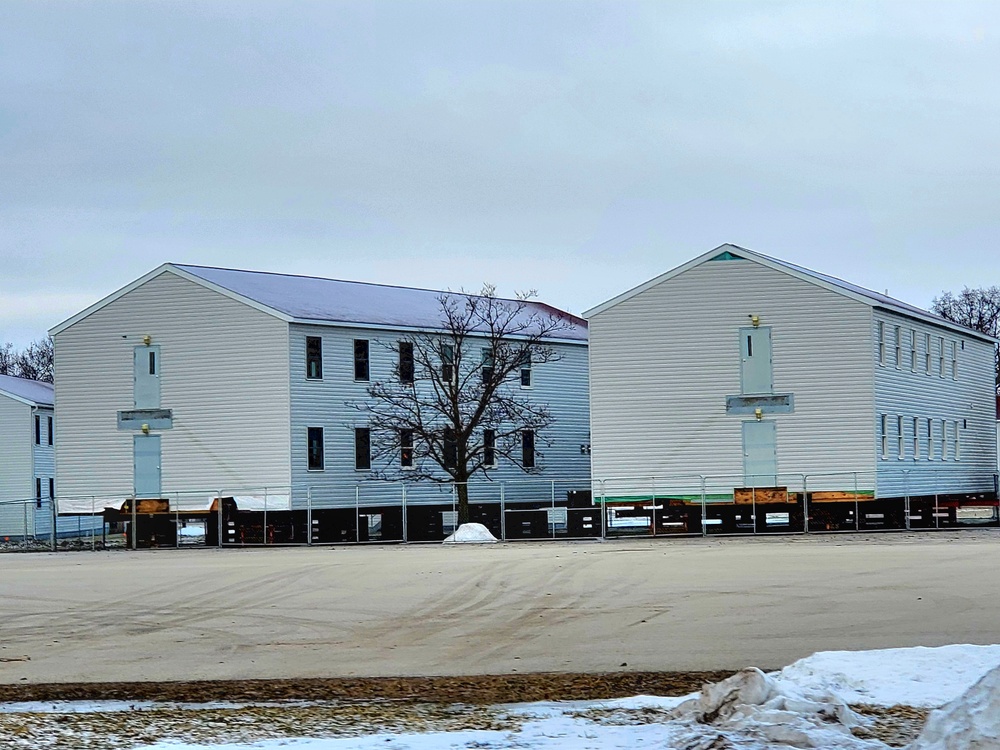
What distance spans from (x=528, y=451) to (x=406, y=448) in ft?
24.6

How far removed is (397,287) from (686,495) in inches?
816

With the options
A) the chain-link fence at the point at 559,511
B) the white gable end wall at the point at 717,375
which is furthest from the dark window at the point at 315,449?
the white gable end wall at the point at 717,375

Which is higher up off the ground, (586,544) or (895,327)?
(895,327)

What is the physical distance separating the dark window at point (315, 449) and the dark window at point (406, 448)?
120 inches

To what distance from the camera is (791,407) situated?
49469mm

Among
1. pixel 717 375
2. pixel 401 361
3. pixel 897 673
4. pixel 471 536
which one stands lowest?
pixel 471 536

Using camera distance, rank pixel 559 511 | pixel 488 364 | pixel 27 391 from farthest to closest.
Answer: pixel 27 391 < pixel 488 364 < pixel 559 511

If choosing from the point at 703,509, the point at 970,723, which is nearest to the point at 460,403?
the point at 703,509

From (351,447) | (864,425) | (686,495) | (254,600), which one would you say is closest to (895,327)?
(864,425)

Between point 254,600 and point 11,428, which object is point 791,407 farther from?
point 11,428

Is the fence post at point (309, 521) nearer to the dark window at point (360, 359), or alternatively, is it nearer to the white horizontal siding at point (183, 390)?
the white horizontal siding at point (183, 390)

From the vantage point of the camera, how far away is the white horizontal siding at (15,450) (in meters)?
69.7

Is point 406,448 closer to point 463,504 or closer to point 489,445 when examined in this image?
point 463,504

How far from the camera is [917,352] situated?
5444 cm
